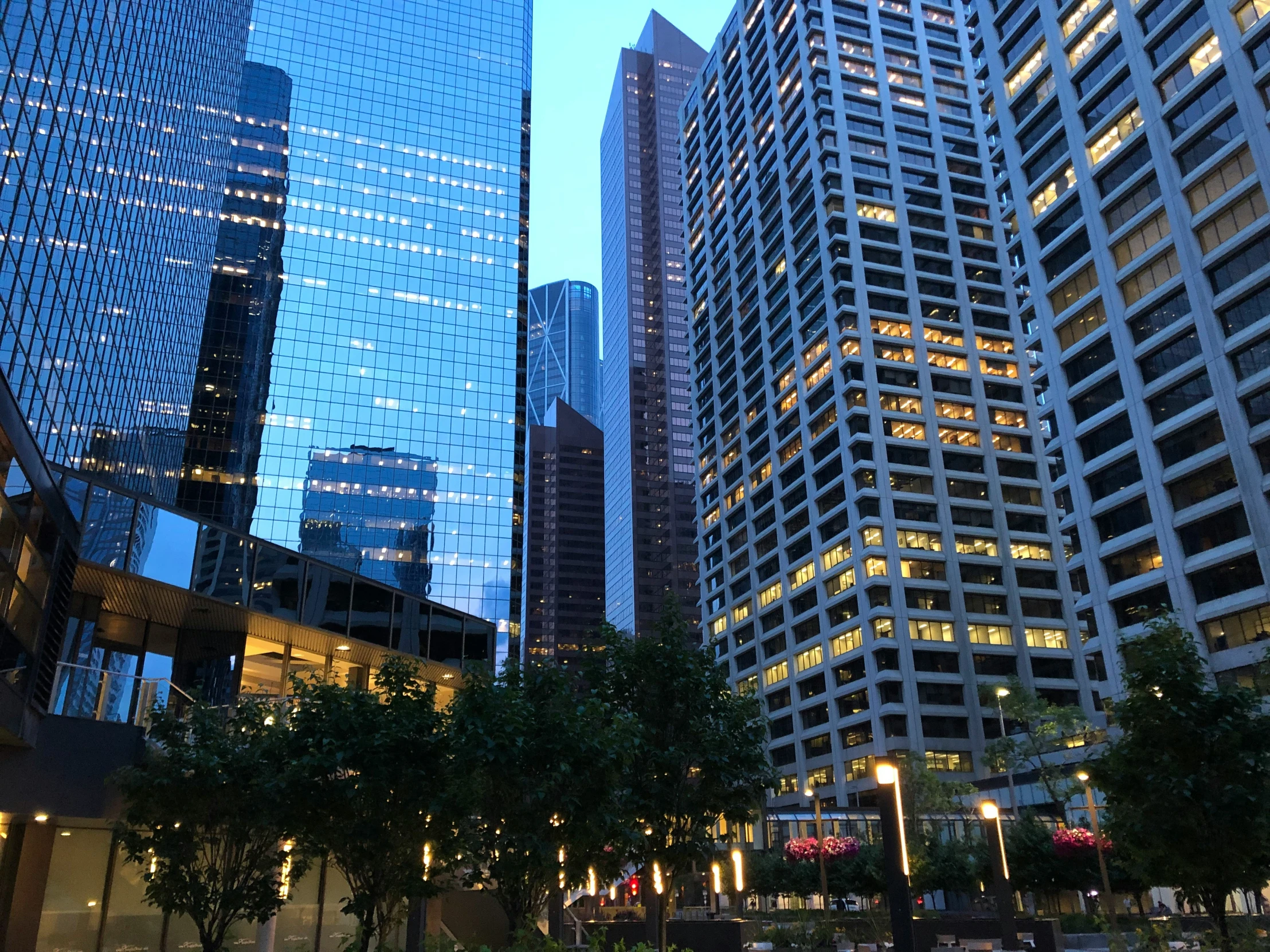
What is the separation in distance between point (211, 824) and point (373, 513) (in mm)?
97904

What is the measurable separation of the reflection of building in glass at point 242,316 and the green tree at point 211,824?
97.7 metres

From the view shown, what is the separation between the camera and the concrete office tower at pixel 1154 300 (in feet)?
198

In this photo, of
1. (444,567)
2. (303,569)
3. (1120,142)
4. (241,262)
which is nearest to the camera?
(303,569)

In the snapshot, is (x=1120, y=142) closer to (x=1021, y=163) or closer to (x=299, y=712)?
(x=1021, y=163)

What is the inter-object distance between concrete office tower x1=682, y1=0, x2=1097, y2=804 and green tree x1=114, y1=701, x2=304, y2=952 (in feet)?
277

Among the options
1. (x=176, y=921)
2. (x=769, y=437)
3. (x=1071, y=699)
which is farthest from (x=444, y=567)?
(x=176, y=921)

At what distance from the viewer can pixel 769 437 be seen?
125m

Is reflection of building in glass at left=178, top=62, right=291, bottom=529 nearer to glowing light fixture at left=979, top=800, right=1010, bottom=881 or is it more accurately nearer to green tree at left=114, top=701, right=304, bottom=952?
glowing light fixture at left=979, top=800, right=1010, bottom=881

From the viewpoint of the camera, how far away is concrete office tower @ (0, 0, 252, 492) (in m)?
38.8

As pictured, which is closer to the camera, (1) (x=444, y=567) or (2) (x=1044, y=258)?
(2) (x=1044, y=258)

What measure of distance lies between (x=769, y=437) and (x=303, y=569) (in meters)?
99.1

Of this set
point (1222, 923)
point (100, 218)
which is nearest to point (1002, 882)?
point (1222, 923)

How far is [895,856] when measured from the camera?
528 inches

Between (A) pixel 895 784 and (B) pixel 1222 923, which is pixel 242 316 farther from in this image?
(A) pixel 895 784
